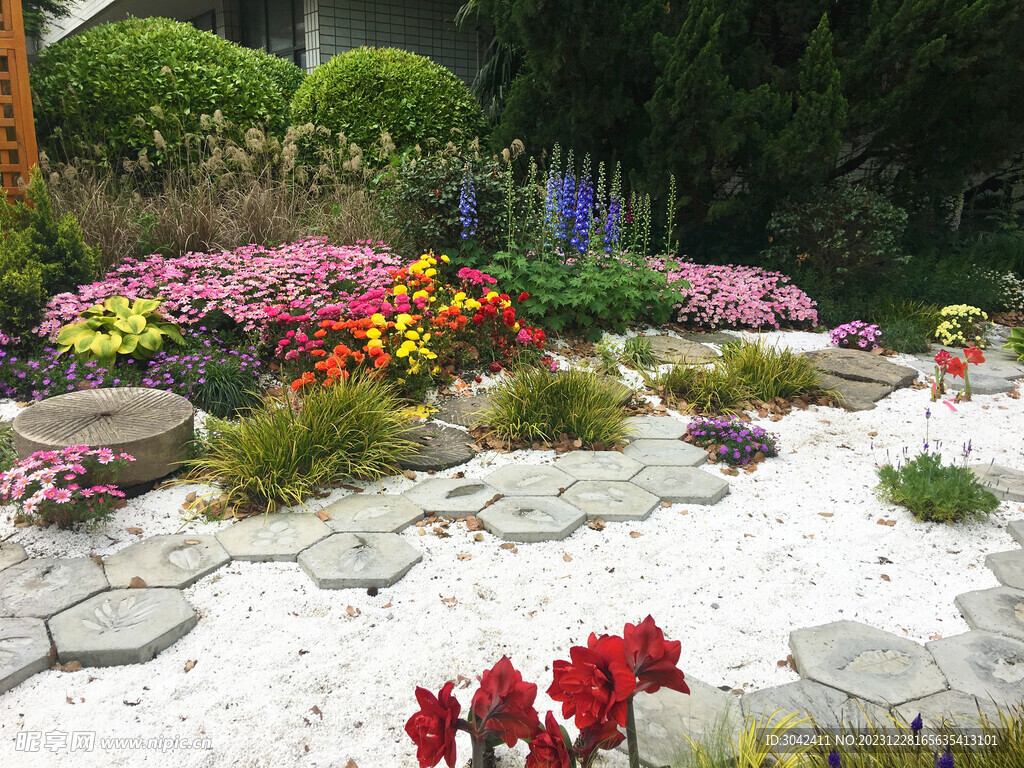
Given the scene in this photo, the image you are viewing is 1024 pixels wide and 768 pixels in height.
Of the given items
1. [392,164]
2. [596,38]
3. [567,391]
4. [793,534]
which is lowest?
[793,534]

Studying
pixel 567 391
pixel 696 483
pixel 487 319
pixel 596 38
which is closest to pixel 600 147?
pixel 596 38

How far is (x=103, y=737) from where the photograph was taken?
5.64 feet

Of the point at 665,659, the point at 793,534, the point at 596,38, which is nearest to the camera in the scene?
the point at 665,659

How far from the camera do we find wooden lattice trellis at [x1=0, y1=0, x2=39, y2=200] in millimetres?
4629

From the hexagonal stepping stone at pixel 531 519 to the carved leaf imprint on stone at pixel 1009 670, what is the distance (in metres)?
1.39

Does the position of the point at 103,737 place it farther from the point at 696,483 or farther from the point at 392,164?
the point at 392,164

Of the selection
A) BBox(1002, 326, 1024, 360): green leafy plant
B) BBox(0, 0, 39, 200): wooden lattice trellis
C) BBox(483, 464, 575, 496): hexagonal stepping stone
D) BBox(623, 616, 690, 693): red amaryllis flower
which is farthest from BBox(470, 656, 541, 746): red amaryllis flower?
BBox(1002, 326, 1024, 360): green leafy plant

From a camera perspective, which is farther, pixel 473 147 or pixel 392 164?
pixel 392 164

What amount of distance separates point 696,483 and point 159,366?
2.89 m

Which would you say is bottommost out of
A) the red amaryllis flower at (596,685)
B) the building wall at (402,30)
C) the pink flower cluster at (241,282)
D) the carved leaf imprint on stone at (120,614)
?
the carved leaf imprint on stone at (120,614)

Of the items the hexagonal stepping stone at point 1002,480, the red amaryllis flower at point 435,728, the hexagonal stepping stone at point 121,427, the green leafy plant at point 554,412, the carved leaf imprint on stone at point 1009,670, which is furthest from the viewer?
the green leafy plant at point 554,412

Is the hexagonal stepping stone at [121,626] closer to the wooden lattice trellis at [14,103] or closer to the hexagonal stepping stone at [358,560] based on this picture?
the hexagonal stepping stone at [358,560]

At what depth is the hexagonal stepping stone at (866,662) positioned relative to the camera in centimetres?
184

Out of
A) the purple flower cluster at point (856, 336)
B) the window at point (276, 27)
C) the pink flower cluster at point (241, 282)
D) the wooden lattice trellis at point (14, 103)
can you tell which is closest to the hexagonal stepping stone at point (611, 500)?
the pink flower cluster at point (241, 282)
